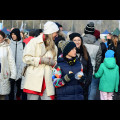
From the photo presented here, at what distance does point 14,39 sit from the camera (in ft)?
22.9

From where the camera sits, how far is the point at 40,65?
4770 millimetres

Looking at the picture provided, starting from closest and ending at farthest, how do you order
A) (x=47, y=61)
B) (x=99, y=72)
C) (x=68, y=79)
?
1. (x=68, y=79)
2. (x=47, y=61)
3. (x=99, y=72)

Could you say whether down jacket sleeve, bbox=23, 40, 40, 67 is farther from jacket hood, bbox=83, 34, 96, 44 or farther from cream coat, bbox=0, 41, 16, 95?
jacket hood, bbox=83, 34, 96, 44

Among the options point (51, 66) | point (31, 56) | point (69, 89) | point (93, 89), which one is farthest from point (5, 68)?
point (93, 89)

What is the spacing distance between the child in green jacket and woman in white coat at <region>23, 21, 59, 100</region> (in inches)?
75.7

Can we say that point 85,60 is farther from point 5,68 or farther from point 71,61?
point 5,68

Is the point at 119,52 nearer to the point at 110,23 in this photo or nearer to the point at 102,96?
the point at 102,96

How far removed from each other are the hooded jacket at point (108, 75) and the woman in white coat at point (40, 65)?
1954 mm

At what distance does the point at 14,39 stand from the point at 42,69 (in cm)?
246

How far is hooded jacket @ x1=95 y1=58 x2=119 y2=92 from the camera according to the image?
6480 millimetres

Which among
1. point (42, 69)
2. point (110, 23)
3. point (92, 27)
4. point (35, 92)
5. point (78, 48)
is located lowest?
point (35, 92)

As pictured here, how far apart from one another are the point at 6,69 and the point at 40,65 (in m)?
1.10
